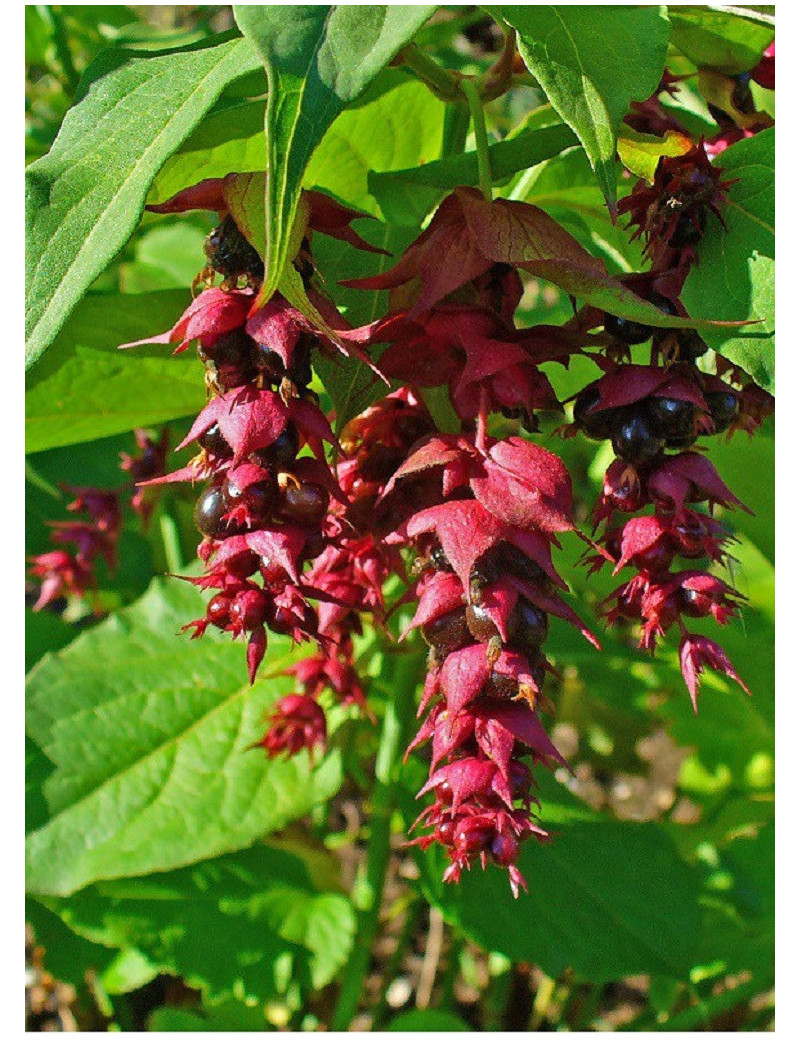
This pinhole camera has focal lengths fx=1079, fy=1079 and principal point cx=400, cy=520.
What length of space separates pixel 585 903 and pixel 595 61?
2.57 feet

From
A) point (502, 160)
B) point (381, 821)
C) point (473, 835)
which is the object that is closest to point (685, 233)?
point (502, 160)

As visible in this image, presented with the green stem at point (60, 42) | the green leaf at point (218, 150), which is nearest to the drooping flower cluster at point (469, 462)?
the green leaf at point (218, 150)

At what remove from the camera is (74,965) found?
1250mm

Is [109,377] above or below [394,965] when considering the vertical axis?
above

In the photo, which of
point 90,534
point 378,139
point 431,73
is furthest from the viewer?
point 90,534

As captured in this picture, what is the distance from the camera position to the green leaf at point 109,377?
0.90 metres

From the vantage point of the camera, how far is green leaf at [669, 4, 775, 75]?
2.22ft

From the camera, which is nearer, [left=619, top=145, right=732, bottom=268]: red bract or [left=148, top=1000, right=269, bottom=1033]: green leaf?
[left=619, top=145, right=732, bottom=268]: red bract

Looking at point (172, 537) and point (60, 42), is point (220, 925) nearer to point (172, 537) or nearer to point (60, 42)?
point (172, 537)

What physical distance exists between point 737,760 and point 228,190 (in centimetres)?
126

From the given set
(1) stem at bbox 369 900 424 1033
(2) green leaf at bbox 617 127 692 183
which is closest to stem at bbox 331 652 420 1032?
(1) stem at bbox 369 900 424 1033

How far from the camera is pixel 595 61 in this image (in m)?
0.55

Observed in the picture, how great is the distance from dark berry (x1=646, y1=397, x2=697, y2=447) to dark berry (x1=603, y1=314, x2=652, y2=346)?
0.04 meters

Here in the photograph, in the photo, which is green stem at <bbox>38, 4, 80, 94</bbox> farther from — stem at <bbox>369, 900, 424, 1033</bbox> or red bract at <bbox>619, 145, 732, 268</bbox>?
stem at <bbox>369, 900, 424, 1033</bbox>
